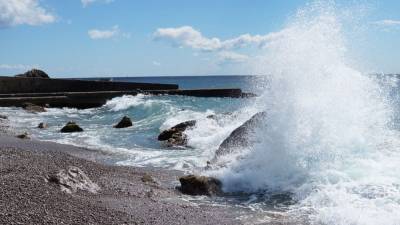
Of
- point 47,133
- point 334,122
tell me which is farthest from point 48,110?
point 334,122

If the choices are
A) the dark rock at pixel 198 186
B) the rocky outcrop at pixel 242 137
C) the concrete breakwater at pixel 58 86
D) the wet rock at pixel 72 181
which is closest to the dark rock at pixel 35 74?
the concrete breakwater at pixel 58 86

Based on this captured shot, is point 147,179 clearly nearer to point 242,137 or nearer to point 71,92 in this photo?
point 242,137

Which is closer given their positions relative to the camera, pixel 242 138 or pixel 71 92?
pixel 242 138

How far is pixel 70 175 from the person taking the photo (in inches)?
284

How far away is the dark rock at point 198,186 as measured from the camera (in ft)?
25.4

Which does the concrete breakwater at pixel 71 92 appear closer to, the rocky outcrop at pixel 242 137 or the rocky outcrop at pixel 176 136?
the rocky outcrop at pixel 176 136

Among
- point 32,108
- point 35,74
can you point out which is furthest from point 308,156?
point 35,74

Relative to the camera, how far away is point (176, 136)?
1415 centimetres

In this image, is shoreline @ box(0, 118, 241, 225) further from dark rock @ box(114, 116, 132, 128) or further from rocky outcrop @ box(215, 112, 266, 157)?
dark rock @ box(114, 116, 132, 128)

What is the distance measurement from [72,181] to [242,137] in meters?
4.37

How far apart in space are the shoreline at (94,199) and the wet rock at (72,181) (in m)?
0.09

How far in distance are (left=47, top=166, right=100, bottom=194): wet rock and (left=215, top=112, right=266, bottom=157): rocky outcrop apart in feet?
11.7

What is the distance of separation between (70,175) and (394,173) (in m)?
5.33

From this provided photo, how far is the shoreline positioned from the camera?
18.5 ft
